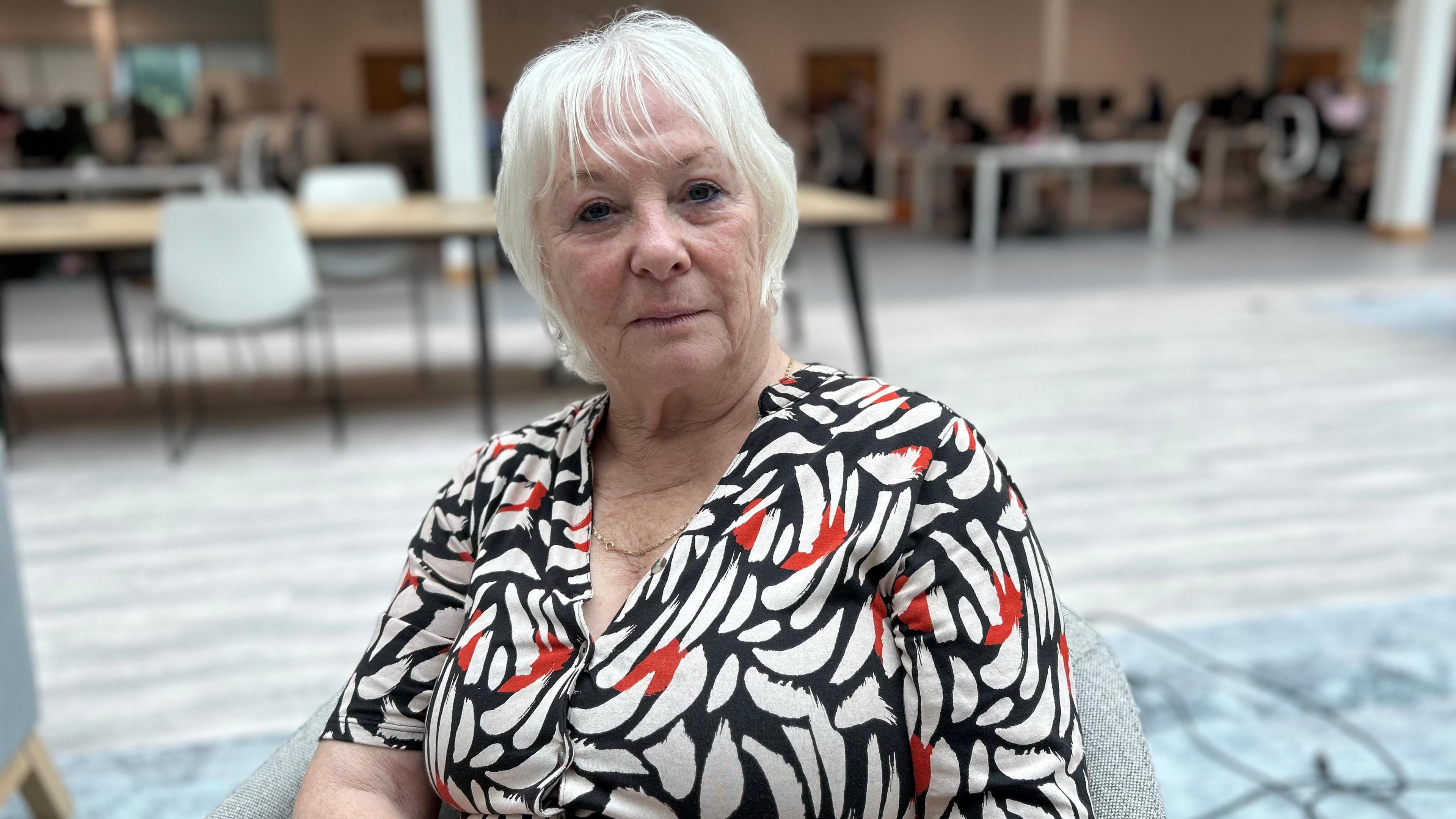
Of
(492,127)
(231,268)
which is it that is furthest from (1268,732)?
A: (492,127)

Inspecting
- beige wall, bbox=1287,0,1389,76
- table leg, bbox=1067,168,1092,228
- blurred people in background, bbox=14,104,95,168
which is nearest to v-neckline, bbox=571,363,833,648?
blurred people in background, bbox=14,104,95,168

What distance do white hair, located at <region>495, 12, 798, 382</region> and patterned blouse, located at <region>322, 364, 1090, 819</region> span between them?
0.21 metres

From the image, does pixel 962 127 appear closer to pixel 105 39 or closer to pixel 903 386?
pixel 903 386

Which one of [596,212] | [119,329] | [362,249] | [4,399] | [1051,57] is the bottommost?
[4,399]

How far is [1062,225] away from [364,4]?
31.7 ft

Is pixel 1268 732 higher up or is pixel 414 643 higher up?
pixel 414 643

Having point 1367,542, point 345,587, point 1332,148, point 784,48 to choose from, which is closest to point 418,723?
point 345,587

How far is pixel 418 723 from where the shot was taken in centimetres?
102

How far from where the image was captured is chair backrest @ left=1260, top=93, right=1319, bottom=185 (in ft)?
30.2

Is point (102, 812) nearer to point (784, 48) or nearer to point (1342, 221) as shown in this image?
point (1342, 221)

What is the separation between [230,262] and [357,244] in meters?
1.46

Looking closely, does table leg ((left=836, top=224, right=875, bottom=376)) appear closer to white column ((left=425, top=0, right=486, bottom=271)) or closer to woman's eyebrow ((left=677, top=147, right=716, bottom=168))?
woman's eyebrow ((left=677, top=147, right=716, bottom=168))

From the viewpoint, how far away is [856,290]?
13.6 feet

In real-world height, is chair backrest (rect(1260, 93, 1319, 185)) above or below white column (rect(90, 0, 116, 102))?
below
